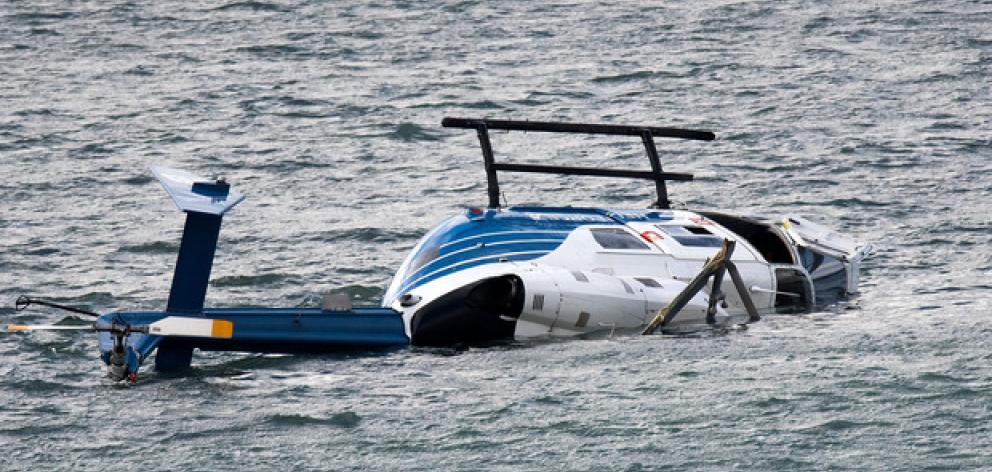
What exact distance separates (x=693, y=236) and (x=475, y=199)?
11.1 m

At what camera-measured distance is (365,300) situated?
99.7ft

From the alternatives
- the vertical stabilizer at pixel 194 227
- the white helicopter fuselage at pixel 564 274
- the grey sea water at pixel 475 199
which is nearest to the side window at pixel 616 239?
the white helicopter fuselage at pixel 564 274

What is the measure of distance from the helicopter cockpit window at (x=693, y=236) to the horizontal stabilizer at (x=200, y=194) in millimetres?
7834

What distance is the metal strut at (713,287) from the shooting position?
2597 cm

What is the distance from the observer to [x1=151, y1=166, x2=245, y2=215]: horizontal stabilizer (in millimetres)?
22250

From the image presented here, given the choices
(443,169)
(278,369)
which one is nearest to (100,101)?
(443,169)

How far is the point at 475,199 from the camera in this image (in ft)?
126

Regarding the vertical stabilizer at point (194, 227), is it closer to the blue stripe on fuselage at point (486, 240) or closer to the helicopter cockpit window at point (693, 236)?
the blue stripe on fuselage at point (486, 240)

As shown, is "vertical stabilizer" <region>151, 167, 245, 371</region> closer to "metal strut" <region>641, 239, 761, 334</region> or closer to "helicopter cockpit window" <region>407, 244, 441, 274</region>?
"helicopter cockpit window" <region>407, 244, 441, 274</region>

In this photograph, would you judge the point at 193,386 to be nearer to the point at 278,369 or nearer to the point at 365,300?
the point at 278,369

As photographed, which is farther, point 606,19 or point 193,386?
point 606,19

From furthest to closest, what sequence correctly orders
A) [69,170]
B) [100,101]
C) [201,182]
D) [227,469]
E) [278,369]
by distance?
[100,101], [69,170], [278,369], [201,182], [227,469]

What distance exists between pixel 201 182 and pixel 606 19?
3243cm

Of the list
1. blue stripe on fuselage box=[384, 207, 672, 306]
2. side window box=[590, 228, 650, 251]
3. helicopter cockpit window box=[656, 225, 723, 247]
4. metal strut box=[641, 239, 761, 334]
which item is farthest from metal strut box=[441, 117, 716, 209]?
metal strut box=[641, 239, 761, 334]
